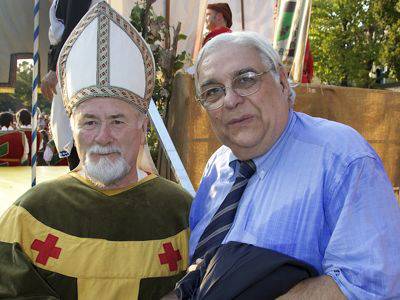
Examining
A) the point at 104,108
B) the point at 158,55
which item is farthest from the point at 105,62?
the point at 158,55

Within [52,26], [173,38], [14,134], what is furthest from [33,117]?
[14,134]

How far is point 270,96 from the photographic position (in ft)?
6.19

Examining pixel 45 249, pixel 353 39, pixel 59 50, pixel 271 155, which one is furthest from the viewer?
pixel 353 39

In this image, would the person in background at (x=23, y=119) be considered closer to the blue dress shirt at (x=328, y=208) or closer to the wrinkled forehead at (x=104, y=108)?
the wrinkled forehead at (x=104, y=108)

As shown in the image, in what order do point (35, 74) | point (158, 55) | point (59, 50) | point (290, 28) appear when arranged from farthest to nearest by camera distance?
1. point (290, 28)
2. point (158, 55)
3. point (59, 50)
4. point (35, 74)

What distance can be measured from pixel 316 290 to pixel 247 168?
517mm

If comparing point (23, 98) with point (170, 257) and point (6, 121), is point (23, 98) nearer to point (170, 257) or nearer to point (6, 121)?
point (6, 121)

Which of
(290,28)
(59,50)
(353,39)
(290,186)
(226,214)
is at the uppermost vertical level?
(353,39)

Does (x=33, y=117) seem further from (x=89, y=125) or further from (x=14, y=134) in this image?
(x=14, y=134)

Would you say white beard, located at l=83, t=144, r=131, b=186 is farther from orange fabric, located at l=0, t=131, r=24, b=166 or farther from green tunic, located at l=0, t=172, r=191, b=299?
orange fabric, located at l=0, t=131, r=24, b=166

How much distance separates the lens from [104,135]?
225cm

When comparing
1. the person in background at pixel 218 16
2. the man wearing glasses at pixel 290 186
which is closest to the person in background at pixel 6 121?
the person in background at pixel 218 16

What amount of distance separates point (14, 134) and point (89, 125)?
843 centimetres

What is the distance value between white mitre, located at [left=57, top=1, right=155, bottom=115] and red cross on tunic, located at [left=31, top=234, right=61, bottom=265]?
0.60 metres
